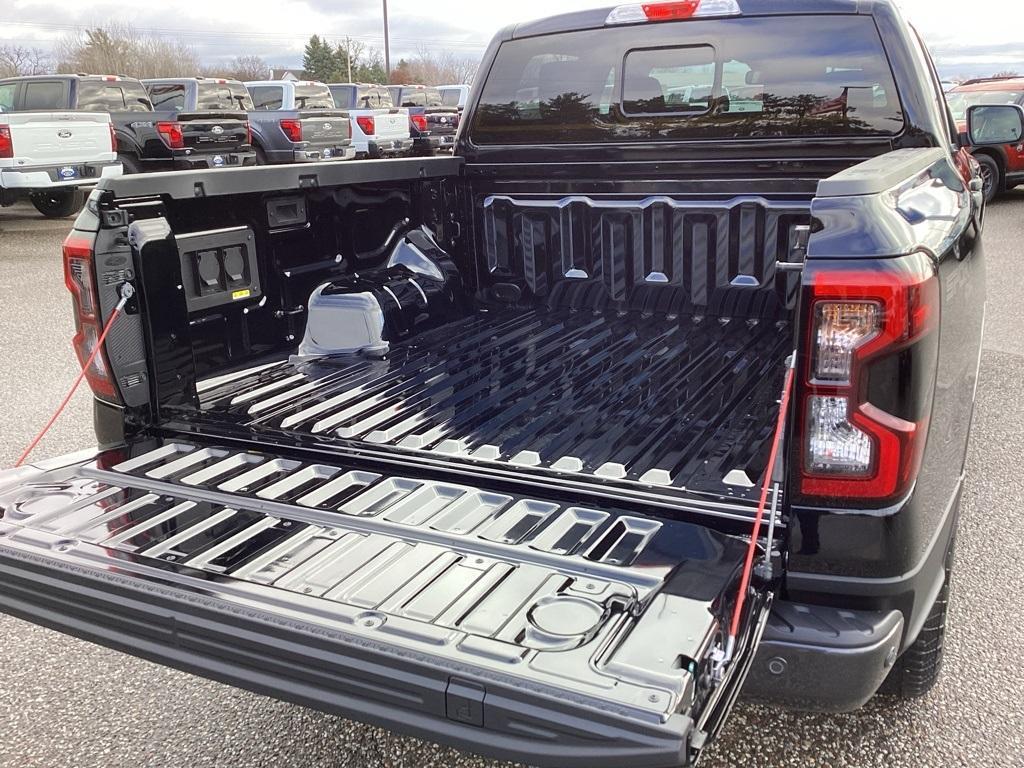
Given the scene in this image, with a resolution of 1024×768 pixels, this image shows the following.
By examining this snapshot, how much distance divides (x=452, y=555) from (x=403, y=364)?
1.57 metres

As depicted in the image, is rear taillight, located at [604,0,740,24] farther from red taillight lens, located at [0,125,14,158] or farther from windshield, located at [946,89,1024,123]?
windshield, located at [946,89,1024,123]

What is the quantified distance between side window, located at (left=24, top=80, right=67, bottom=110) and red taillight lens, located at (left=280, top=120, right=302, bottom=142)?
335 cm

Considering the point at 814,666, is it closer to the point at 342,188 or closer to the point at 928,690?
the point at 928,690

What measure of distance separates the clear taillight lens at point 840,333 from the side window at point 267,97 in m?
Answer: 17.9

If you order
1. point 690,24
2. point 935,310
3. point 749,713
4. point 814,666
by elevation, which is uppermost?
point 690,24

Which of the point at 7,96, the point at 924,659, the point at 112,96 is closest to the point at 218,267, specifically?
the point at 924,659

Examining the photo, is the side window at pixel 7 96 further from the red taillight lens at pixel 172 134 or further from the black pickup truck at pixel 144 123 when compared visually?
the red taillight lens at pixel 172 134

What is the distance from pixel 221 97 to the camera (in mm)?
16438

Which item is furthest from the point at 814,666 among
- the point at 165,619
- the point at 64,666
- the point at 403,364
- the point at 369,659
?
the point at 64,666

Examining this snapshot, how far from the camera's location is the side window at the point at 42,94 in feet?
44.8

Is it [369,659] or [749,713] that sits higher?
[369,659]

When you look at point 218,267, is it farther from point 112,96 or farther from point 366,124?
point 366,124

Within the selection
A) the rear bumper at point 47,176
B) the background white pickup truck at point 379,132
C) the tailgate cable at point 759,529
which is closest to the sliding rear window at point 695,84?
the tailgate cable at point 759,529

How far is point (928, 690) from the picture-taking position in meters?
2.65
